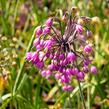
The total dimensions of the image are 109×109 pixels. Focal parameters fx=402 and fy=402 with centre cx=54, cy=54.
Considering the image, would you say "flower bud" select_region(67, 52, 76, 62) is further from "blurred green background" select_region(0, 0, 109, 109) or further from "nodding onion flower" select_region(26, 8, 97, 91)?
"blurred green background" select_region(0, 0, 109, 109)

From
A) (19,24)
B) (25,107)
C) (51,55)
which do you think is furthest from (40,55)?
(19,24)

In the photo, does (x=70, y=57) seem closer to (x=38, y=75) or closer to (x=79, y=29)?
(x=79, y=29)

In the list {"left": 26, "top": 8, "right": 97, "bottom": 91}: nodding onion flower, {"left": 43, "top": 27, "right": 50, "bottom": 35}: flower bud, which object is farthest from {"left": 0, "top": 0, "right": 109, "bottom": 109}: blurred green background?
{"left": 43, "top": 27, "right": 50, "bottom": 35}: flower bud

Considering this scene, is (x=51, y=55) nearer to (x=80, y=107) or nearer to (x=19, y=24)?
(x=80, y=107)

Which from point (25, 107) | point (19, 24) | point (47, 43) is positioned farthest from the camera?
point (19, 24)

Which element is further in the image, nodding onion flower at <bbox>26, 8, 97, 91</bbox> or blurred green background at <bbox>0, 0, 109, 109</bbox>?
blurred green background at <bbox>0, 0, 109, 109</bbox>

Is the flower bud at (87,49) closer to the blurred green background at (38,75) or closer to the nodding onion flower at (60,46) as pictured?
the nodding onion flower at (60,46)

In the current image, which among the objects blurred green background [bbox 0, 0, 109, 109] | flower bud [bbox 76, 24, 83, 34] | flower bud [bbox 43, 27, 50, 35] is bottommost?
blurred green background [bbox 0, 0, 109, 109]

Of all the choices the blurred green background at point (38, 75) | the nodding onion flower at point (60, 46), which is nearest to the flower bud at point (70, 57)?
the nodding onion flower at point (60, 46)
